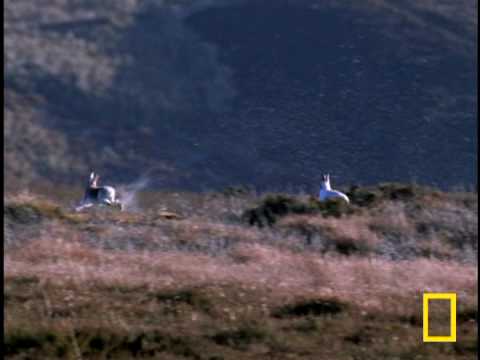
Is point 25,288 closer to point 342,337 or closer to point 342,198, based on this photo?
point 342,337

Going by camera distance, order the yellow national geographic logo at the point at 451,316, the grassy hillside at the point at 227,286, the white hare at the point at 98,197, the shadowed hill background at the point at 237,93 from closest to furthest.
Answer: the grassy hillside at the point at 227,286 < the yellow national geographic logo at the point at 451,316 < the white hare at the point at 98,197 < the shadowed hill background at the point at 237,93

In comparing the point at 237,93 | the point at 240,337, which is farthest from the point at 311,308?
the point at 237,93

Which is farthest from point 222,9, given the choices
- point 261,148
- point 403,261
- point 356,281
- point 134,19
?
point 356,281

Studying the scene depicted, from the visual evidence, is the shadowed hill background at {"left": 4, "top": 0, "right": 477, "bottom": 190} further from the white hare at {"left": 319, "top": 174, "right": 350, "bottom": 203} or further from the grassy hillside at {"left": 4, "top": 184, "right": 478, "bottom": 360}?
the grassy hillside at {"left": 4, "top": 184, "right": 478, "bottom": 360}

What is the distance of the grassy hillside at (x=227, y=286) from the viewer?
22.0 ft

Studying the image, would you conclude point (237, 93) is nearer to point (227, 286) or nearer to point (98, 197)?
point (98, 197)

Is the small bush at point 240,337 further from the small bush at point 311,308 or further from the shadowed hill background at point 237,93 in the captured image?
the shadowed hill background at point 237,93

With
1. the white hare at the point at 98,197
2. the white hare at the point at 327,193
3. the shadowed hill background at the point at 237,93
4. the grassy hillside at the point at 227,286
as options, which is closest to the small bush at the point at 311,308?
the grassy hillside at the point at 227,286

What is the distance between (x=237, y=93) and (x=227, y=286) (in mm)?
11799

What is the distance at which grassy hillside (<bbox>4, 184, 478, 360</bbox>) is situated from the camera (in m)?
6.70

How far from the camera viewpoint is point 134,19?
2222cm

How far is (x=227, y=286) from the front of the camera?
800 centimetres

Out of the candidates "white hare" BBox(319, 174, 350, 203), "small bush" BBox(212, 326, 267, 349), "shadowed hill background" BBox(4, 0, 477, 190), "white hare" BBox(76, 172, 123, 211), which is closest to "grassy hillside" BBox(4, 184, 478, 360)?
"small bush" BBox(212, 326, 267, 349)

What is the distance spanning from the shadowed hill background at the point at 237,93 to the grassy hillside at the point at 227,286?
149 inches
